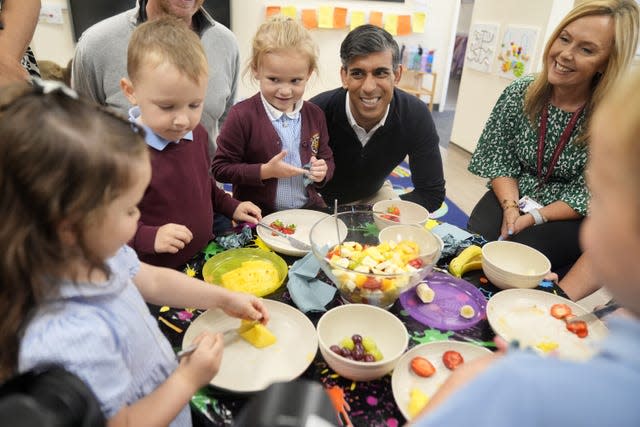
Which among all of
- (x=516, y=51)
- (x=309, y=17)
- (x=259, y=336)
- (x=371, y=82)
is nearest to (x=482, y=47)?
(x=516, y=51)

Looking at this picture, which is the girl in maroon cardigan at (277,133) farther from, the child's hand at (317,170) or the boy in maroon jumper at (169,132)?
the boy in maroon jumper at (169,132)

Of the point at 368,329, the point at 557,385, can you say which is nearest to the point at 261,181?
the point at 368,329

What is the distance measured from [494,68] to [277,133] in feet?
11.5

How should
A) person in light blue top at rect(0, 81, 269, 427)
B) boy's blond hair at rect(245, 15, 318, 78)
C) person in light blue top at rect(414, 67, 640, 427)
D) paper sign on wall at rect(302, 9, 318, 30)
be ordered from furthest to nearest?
paper sign on wall at rect(302, 9, 318, 30), boy's blond hair at rect(245, 15, 318, 78), person in light blue top at rect(0, 81, 269, 427), person in light blue top at rect(414, 67, 640, 427)

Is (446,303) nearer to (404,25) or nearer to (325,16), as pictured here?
(325,16)

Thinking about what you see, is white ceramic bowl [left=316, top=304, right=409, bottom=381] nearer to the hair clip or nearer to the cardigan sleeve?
the hair clip

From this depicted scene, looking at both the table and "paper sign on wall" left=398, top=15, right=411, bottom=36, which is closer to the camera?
the table

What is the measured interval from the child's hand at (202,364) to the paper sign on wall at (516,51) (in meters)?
4.03

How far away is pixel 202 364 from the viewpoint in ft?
2.52

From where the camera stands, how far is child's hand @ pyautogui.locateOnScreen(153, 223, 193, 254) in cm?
109

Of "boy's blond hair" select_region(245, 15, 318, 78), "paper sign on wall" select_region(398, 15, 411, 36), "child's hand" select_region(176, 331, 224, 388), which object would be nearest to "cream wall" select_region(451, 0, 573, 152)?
"paper sign on wall" select_region(398, 15, 411, 36)

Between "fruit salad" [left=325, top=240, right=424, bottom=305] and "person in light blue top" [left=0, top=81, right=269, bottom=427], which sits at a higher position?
"person in light blue top" [left=0, top=81, right=269, bottom=427]

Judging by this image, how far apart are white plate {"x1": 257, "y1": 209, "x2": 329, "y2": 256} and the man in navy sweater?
25.3 inches

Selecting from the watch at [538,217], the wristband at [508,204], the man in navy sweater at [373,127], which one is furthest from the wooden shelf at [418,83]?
the watch at [538,217]
